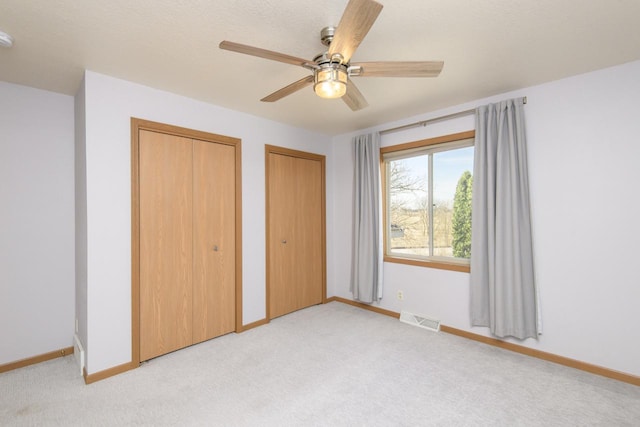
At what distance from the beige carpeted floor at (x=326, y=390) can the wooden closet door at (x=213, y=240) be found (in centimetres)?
30

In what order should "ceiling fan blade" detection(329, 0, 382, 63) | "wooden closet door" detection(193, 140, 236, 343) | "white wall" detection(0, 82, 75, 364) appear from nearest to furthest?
"ceiling fan blade" detection(329, 0, 382, 63), "white wall" detection(0, 82, 75, 364), "wooden closet door" detection(193, 140, 236, 343)

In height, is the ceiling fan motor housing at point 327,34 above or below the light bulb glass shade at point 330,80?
above

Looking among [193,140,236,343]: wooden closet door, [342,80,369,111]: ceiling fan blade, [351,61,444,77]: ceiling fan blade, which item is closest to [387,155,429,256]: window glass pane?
[342,80,369,111]: ceiling fan blade

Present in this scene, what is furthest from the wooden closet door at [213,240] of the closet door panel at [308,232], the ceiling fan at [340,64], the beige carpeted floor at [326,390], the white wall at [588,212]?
the white wall at [588,212]

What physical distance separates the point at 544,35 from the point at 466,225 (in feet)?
6.04

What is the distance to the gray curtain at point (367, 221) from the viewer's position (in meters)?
3.74

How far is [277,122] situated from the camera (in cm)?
364

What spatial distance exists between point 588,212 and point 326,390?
101 inches

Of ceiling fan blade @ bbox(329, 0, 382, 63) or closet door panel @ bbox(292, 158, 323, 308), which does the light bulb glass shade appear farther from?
closet door panel @ bbox(292, 158, 323, 308)

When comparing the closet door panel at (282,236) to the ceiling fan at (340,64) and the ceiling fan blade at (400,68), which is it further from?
the ceiling fan blade at (400,68)

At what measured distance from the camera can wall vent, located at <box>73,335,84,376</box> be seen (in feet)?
7.72

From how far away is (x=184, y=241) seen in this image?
2.80 meters

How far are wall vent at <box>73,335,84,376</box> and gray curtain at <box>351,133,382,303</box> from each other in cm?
290

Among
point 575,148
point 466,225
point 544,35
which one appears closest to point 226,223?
point 466,225
